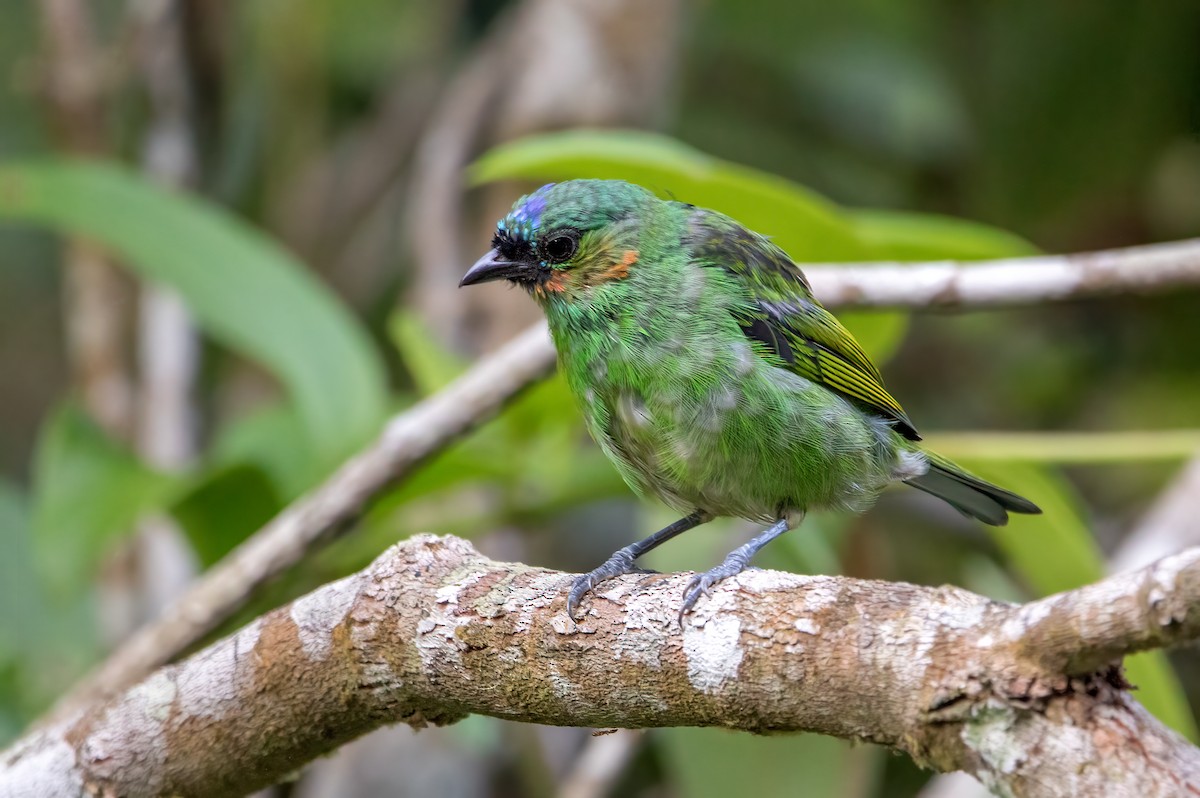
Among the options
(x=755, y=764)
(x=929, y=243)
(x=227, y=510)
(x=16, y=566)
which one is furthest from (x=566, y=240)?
(x=16, y=566)

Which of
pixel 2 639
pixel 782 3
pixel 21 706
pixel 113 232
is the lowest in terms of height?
pixel 21 706

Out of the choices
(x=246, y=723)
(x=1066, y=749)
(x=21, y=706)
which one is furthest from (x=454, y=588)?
(x=21, y=706)

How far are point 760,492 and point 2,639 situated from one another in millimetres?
3075

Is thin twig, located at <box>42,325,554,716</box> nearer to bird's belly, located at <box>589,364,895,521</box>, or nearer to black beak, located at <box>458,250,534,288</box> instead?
black beak, located at <box>458,250,534,288</box>

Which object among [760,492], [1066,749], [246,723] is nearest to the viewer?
[1066,749]

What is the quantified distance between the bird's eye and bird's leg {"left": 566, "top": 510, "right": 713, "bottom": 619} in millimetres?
608

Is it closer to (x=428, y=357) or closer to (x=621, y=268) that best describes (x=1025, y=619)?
(x=621, y=268)

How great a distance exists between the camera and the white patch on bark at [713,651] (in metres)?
1.61

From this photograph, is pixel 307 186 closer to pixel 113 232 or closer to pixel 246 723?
pixel 113 232

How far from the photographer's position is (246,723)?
6.61 ft

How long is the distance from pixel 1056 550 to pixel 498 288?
2.17 metres

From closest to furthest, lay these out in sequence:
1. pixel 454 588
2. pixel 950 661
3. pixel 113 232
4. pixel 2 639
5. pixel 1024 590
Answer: pixel 950 661 → pixel 454 588 → pixel 113 232 → pixel 2 639 → pixel 1024 590

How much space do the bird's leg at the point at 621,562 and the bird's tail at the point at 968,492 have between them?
53 cm

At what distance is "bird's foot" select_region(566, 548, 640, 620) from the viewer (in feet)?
5.80
